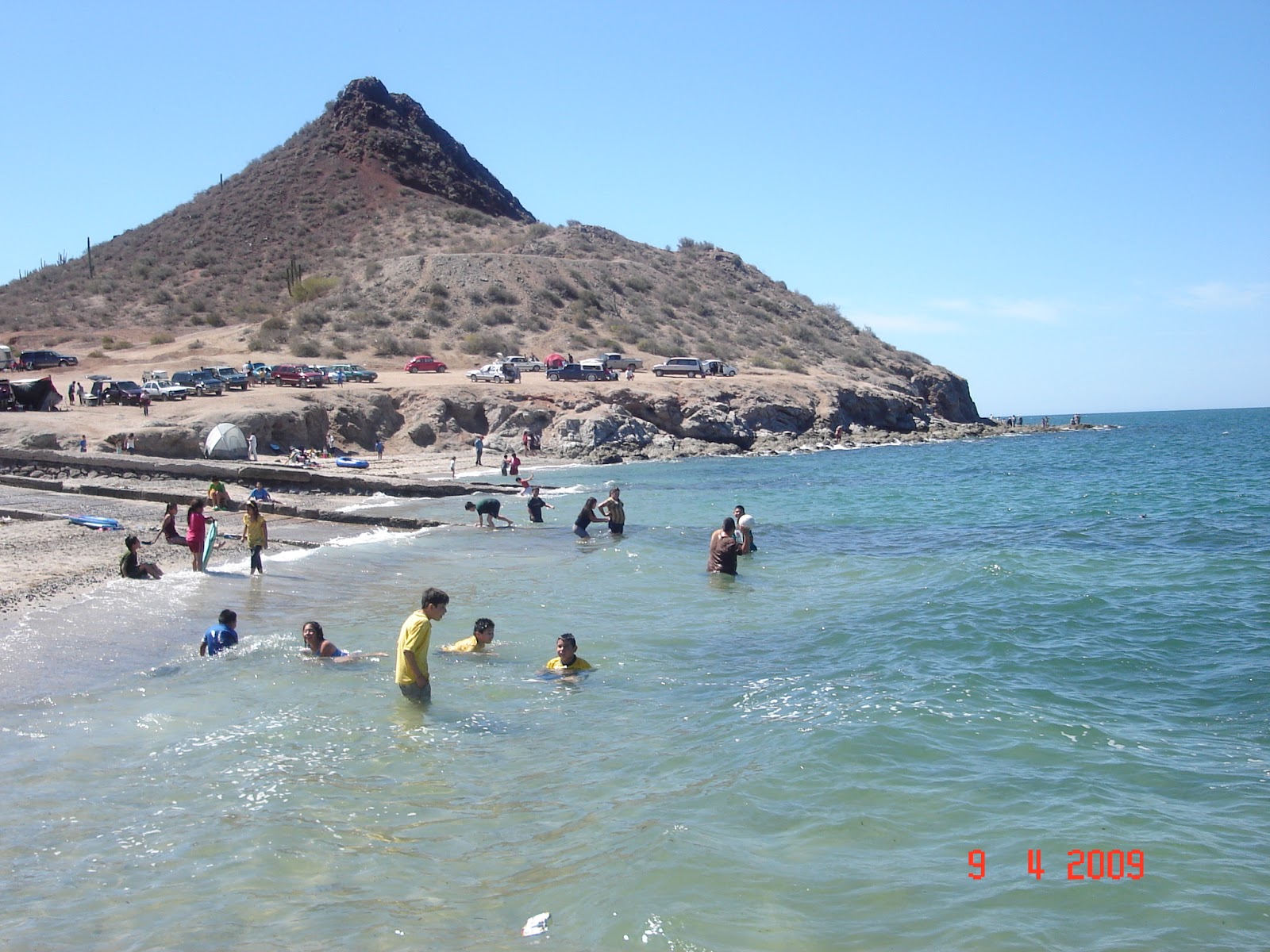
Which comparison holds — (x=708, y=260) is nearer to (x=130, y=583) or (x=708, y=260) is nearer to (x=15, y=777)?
(x=130, y=583)

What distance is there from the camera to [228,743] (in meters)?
7.63

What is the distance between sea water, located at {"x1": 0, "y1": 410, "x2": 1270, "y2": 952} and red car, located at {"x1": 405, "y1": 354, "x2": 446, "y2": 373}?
41.7 m

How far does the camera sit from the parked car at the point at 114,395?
39.3 m

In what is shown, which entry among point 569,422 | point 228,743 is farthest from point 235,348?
point 228,743

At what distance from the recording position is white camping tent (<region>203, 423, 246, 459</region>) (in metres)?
31.8

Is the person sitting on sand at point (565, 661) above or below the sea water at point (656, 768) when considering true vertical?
above

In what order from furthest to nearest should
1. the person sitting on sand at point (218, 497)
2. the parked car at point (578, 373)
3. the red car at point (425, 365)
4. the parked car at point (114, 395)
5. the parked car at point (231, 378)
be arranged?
1. the red car at point (425, 365)
2. the parked car at point (578, 373)
3. the parked car at point (231, 378)
4. the parked car at point (114, 395)
5. the person sitting on sand at point (218, 497)

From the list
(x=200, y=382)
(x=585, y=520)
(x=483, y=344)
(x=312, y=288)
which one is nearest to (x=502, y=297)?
(x=483, y=344)

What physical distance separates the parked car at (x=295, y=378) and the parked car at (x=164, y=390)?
5.15 meters

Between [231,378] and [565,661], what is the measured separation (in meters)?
40.2

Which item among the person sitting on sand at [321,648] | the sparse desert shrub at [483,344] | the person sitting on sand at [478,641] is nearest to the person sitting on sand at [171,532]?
the person sitting on sand at [321,648]

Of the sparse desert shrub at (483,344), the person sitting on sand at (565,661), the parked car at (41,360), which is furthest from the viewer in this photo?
the sparse desert shrub at (483,344)

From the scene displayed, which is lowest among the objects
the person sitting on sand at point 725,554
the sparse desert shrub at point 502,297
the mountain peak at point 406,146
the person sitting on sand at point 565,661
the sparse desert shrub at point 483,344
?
the person sitting on sand at point 565,661
